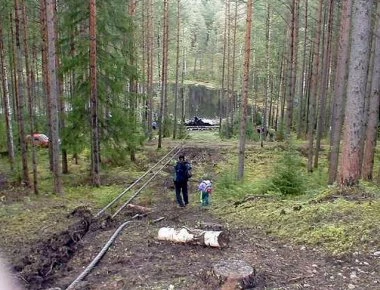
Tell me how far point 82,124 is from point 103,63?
263cm

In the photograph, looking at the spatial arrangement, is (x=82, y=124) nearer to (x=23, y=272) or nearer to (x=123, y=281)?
(x=23, y=272)

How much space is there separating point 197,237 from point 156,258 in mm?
870

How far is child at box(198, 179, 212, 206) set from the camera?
1155cm

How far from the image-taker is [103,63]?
16469mm

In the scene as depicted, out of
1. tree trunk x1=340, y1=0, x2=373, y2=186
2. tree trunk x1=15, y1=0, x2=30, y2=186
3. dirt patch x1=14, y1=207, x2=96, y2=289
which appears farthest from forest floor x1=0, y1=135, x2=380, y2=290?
tree trunk x1=15, y1=0, x2=30, y2=186

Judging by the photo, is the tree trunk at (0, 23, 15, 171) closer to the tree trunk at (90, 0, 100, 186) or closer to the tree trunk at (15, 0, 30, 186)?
the tree trunk at (15, 0, 30, 186)

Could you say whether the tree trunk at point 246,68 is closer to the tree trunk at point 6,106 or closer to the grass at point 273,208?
the grass at point 273,208

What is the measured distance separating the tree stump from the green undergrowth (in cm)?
190

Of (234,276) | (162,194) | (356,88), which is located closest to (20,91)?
(162,194)

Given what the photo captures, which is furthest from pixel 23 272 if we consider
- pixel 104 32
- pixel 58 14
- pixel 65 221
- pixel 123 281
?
pixel 58 14

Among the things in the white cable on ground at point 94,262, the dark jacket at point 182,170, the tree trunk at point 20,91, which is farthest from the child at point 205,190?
the tree trunk at point 20,91

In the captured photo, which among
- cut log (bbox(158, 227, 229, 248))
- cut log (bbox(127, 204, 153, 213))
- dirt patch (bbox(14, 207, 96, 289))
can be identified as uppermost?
cut log (bbox(158, 227, 229, 248))

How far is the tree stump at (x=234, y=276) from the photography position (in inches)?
218

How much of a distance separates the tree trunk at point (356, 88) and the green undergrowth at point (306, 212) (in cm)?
53
